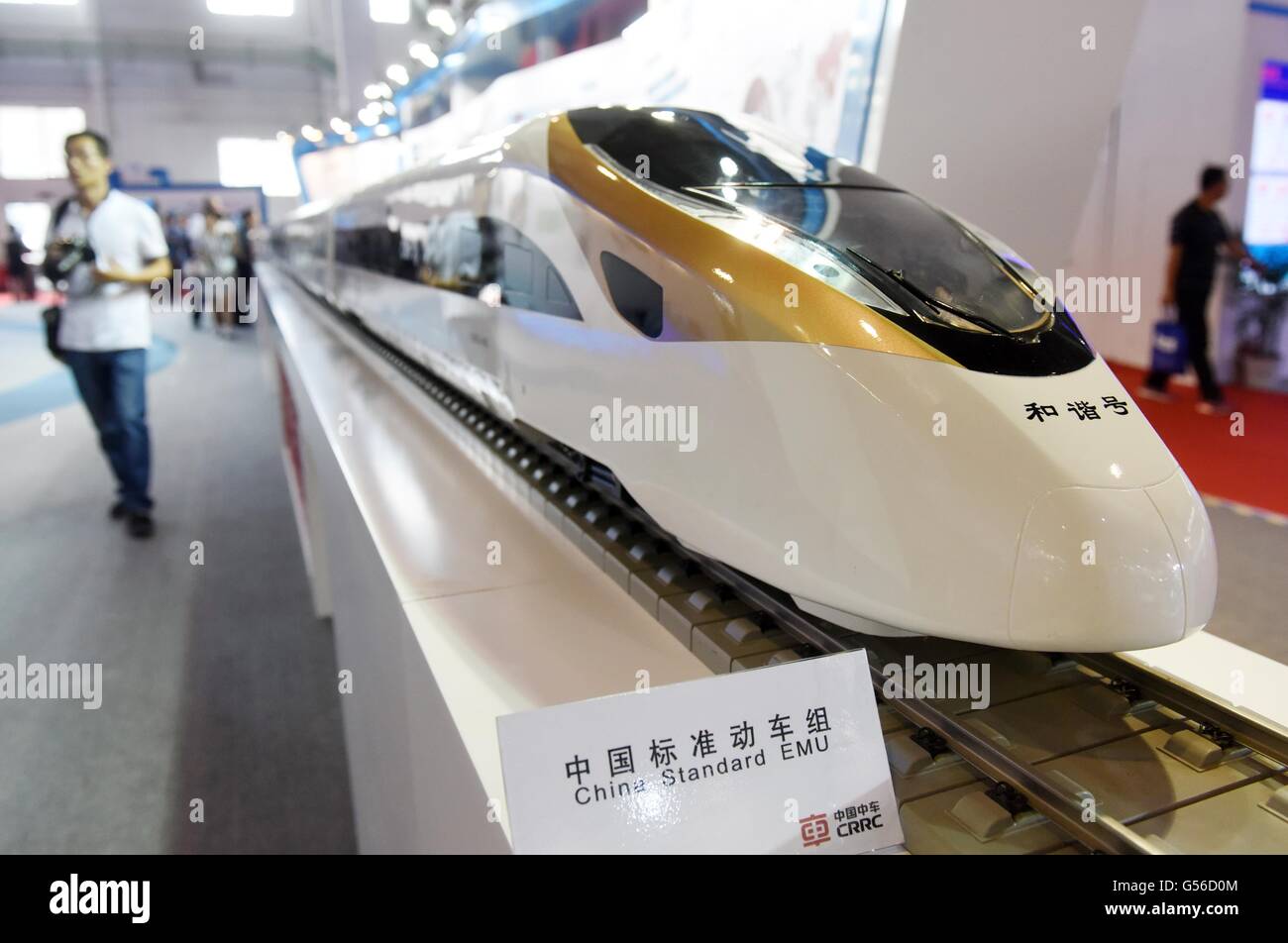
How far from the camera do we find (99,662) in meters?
4.59

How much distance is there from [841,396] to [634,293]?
0.75 metres

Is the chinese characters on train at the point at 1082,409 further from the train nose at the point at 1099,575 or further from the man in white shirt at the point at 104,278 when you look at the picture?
the man in white shirt at the point at 104,278

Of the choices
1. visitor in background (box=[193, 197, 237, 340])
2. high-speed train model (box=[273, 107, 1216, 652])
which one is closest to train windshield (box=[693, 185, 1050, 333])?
high-speed train model (box=[273, 107, 1216, 652])

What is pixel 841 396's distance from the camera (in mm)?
1751

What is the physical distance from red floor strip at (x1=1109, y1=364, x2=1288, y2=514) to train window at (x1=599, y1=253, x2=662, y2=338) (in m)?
2.83

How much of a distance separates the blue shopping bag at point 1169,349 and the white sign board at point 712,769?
7766 mm

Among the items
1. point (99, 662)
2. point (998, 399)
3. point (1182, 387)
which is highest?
point (998, 399)

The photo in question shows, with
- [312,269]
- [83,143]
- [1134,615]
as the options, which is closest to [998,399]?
[1134,615]

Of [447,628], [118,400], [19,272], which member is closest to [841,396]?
[447,628]

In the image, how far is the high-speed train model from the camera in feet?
5.14

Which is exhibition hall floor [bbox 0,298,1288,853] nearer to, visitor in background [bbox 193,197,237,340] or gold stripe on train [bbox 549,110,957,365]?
gold stripe on train [bbox 549,110,957,365]

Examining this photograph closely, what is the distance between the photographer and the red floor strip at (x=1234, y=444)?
201 inches
